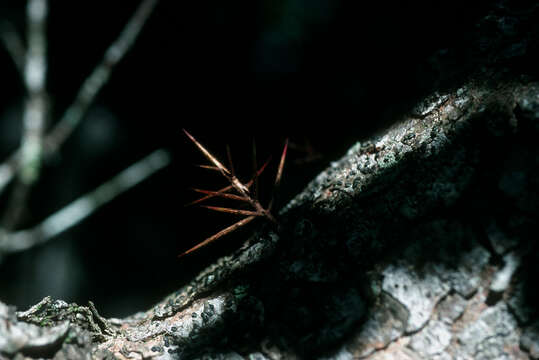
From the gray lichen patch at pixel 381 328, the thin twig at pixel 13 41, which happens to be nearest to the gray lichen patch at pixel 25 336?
the gray lichen patch at pixel 381 328

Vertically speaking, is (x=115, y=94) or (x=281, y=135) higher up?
(x=115, y=94)

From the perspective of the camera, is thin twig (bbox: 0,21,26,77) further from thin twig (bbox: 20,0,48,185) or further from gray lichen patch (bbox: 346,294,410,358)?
gray lichen patch (bbox: 346,294,410,358)

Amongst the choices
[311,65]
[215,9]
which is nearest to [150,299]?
[311,65]

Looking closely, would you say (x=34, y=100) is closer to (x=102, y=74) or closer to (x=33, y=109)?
(x=33, y=109)

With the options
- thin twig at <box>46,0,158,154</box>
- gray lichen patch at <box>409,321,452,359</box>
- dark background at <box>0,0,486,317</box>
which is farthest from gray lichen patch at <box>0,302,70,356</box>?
thin twig at <box>46,0,158,154</box>

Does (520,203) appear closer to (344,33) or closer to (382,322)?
(382,322)
